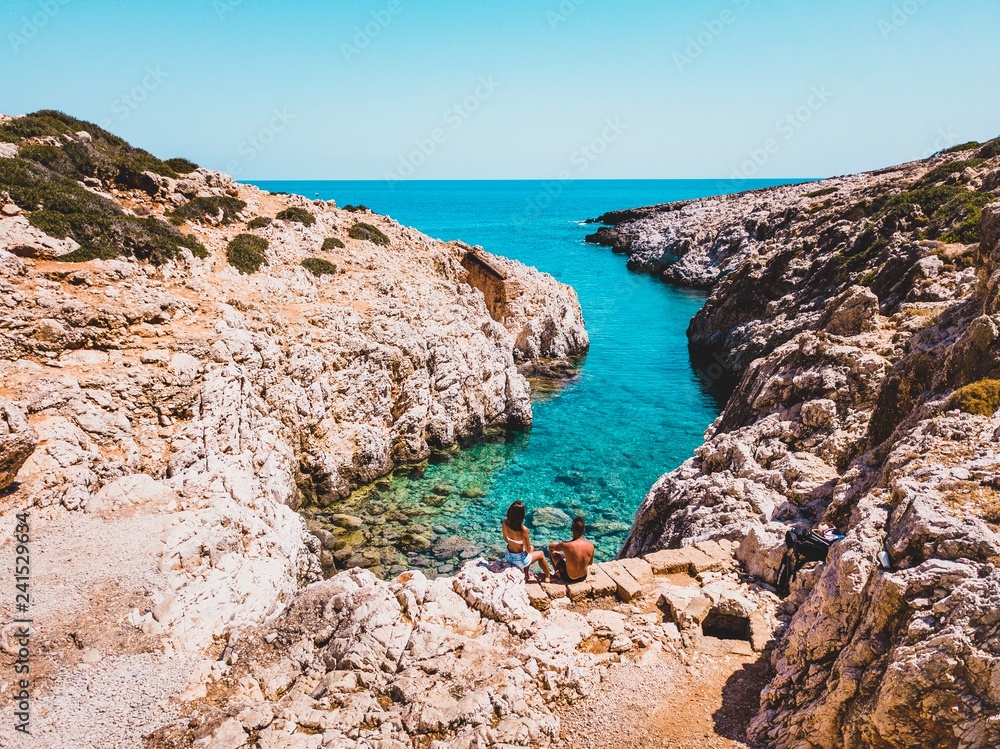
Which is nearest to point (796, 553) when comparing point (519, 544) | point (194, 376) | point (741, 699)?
point (741, 699)

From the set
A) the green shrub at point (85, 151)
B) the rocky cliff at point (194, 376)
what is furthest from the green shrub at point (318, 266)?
the green shrub at point (85, 151)

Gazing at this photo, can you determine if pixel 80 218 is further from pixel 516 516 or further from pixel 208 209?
pixel 516 516

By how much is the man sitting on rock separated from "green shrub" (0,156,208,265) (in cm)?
1971

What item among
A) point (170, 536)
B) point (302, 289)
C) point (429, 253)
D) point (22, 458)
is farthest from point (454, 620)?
point (429, 253)

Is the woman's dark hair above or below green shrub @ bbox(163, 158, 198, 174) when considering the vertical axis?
below

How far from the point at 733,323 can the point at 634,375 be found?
9449 millimetres

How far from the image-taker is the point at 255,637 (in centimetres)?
1148

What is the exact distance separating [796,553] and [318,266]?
25.6m

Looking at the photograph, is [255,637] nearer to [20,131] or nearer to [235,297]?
[235,297]

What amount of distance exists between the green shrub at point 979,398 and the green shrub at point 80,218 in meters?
25.6

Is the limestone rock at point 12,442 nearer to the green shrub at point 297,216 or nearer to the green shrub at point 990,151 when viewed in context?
the green shrub at point 297,216

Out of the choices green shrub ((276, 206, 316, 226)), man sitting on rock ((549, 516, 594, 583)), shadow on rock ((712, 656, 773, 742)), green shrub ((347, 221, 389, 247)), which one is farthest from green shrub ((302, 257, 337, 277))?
shadow on rock ((712, 656, 773, 742))

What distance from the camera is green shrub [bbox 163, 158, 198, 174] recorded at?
119 feet

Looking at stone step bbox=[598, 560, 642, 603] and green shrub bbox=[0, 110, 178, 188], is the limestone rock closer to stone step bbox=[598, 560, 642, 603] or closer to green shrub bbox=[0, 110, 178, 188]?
stone step bbox=[598, 560, 642, 603]
